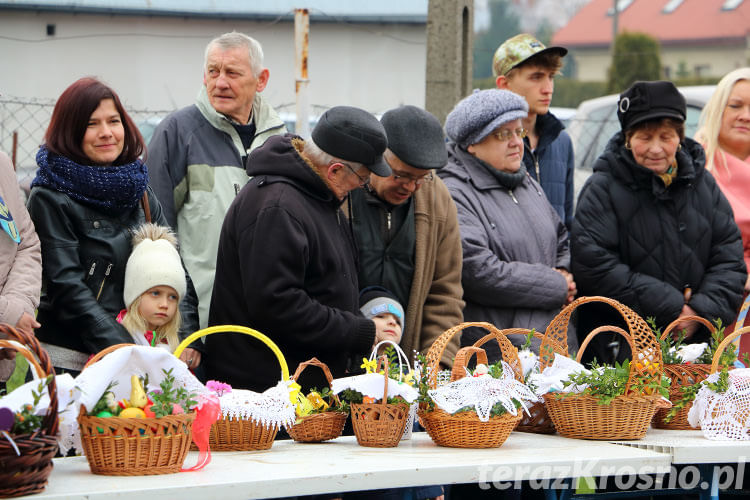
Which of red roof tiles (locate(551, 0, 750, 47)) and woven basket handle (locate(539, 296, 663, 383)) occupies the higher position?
red roof tiles (locate(551, 0, 750, 47))

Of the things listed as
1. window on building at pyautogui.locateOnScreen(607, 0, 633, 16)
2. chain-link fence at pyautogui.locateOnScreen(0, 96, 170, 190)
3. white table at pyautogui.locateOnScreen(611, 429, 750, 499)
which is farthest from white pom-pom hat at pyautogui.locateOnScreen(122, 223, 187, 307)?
window on building at pyautogui.locateOnScreen(607, 0, 633, 16)

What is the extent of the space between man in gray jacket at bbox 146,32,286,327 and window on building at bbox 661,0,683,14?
18.1 meters

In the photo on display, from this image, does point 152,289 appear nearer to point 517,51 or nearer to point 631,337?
Result: point 631,337

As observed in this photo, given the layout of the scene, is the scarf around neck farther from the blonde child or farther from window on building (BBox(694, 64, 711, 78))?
window on building (BBox(694, 64, 711, 78))

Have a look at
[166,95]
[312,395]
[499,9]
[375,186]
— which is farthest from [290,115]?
[499,9]

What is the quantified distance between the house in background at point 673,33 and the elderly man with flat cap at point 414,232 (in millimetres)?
17097

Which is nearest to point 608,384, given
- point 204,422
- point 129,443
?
point 204,422

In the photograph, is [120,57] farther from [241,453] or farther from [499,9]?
[241,453]

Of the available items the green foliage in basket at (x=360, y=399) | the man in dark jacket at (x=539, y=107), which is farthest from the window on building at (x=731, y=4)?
the green foliage in basket at (x=360, y=399)

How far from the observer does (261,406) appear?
10.2ft

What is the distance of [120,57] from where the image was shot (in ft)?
43.9

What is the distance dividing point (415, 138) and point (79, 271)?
1.27 metres

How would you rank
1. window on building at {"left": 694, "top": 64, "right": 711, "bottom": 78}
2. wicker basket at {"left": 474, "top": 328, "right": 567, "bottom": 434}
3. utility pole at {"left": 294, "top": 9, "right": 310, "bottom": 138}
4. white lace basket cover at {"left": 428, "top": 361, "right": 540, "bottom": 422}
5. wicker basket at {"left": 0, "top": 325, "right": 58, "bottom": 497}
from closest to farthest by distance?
wicker basket at {"left": 0, "top": 325, "right": 58, "bottom": 497}
white lace basket cover at {"left": 428, "top": 361, "right": 540, "bottom": 422}
wicker basket at {"left": 474, "top": 328, "right": 567, "bottom": 434}
utility pole at {"left": 294, "top": 9, "right": 310, "bottom": 138}
window on building at {"left": 694, "top": 64, "right": 711, "bottom": 78}

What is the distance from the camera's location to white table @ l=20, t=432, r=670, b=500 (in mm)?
2615
